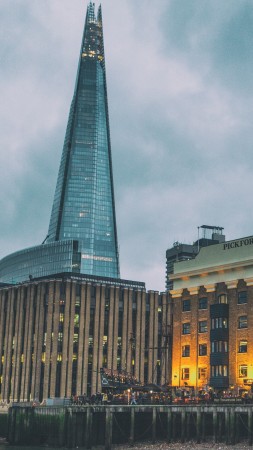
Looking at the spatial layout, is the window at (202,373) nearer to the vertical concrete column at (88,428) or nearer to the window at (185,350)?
the window at (185,350)

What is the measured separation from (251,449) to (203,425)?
285 inches

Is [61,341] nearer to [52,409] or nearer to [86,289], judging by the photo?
[86,289]

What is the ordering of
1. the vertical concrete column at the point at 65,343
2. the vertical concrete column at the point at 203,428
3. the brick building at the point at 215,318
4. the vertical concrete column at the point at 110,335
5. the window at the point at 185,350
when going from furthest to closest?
the vertical concrete column at the point at 110,335 → the vertical concrete column at the point at 65,343 → the window at the point at 185,350 → the brick building at the point at 215,318 → the vertical concrete column at the point at 203,428

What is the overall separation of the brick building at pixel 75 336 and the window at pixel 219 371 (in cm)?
6084

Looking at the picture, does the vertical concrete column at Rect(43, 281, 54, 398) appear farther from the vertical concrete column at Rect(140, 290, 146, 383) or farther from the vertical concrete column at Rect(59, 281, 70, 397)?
the vertical concrete column at Rect(140, 290, 146, 383)

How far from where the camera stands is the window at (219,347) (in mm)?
89938

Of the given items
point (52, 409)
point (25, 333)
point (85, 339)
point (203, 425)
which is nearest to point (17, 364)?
point (25, 333)

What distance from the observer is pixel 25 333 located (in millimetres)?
161500

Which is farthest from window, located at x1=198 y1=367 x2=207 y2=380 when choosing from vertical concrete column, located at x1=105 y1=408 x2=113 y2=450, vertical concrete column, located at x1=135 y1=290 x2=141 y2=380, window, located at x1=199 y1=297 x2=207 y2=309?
vertical concrete column, located at x1=135 y1=290 x2=141 y2=380

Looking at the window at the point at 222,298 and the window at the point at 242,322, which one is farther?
the window at the point at 222,298

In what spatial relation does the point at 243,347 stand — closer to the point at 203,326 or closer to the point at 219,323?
the point at 219,323

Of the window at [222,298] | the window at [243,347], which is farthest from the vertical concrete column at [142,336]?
the window at [243,347]

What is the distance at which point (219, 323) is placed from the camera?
9138cm

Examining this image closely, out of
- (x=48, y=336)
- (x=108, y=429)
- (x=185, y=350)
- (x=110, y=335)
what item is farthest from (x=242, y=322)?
(x=48, y=336)
